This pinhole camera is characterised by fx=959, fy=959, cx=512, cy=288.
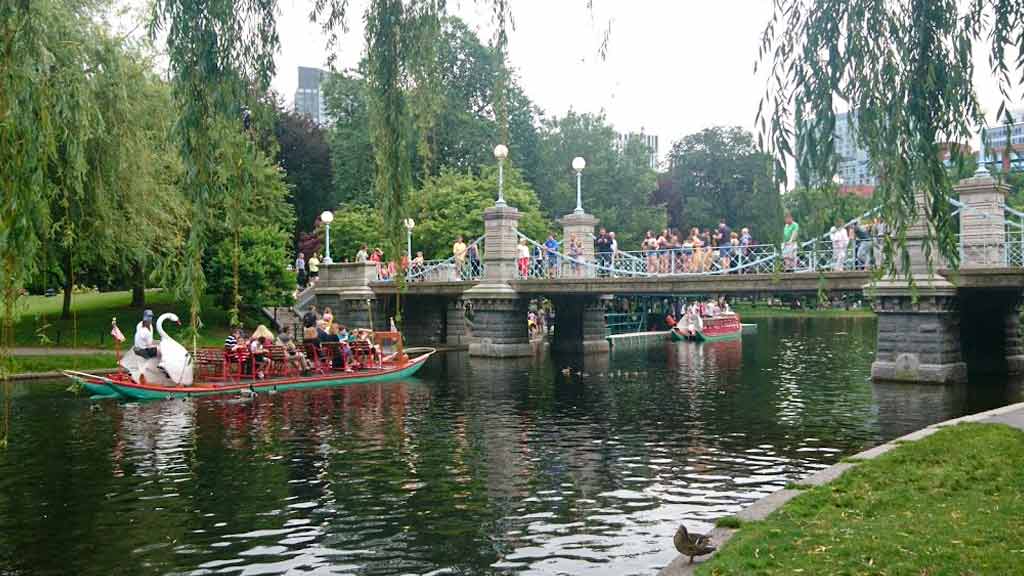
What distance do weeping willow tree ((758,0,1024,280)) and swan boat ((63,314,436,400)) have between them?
47.9ft

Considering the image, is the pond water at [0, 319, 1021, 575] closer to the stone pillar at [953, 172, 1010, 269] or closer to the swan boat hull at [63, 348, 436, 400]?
the swan boat hull at [63, 348, 436, 400]

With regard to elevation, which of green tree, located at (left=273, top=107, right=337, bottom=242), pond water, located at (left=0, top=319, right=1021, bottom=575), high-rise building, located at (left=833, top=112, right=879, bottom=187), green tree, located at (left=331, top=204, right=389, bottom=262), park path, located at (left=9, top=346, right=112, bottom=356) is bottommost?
pond water, located at (left=0, top=319, right=1021, bottom=575)

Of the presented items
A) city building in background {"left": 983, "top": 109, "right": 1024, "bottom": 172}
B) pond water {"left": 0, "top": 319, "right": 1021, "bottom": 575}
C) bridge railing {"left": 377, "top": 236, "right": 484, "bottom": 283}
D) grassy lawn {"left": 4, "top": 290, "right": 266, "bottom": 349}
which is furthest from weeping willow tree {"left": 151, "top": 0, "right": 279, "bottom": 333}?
bridge railing {"left": 377, "top": 236, "right": 484, "bottom": 283}

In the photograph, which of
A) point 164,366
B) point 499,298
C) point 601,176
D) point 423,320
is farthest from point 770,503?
point 601,176

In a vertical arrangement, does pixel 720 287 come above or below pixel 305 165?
below

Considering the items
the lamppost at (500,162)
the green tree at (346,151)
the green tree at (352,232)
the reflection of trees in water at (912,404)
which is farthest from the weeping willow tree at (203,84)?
the green tree at (346,151)

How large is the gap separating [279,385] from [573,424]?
9038 millimetres

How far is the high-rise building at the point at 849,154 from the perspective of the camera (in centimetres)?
728

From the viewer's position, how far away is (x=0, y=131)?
22.4 ft

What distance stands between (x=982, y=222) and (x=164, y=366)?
20.2 meters

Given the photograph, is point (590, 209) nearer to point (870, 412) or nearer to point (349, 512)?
point (870, 412)

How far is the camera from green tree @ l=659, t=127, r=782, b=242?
75.8 meters

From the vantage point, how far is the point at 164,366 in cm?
2252

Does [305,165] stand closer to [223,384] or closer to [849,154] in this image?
→ [223,384]
